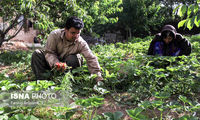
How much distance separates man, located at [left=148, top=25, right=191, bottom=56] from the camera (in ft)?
11.6

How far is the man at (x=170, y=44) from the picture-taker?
3537mm

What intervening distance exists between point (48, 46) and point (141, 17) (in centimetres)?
1105

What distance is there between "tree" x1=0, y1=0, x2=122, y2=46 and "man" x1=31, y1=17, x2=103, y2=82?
0.70m

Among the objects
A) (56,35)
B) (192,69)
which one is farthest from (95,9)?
(192,69)

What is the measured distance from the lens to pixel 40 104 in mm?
1689

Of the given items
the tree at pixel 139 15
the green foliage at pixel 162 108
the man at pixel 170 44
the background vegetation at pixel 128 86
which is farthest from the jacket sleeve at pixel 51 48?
the tree at pixel 139 15

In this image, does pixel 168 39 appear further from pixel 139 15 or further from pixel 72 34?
pixel 139 15

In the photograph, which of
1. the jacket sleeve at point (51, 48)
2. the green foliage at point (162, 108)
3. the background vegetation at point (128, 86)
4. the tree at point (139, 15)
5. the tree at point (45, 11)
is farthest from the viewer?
the tree at point (139, 15)

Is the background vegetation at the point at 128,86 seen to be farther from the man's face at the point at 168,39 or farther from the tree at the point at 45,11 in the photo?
the man's face at the point at 168,39

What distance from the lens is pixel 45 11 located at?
4.85 meters

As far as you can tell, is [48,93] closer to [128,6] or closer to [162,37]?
[162,37]

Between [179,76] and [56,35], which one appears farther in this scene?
[56,35]

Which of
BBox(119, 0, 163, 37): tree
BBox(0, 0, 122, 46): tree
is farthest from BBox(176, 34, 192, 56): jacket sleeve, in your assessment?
BBox(119, 0, 163, 37): tree

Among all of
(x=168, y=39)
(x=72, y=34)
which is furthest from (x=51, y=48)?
(x=168, y=39)
